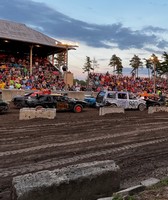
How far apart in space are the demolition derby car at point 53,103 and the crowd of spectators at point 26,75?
378 inches

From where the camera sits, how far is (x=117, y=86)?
43.5 metres

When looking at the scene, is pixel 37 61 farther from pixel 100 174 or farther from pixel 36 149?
pixel 100 174

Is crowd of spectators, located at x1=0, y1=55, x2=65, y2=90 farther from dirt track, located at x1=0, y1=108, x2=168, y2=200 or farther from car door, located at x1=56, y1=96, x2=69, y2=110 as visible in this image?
dirt track, located at x1=0, y1=108, x2=168, y2=200

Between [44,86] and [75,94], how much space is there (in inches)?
181

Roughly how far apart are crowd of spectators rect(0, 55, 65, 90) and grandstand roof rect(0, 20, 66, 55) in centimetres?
208

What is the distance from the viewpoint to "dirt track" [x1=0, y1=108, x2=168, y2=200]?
298 inches

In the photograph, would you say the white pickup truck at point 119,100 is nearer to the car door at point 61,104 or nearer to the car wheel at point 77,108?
the car wheel at point 77,108

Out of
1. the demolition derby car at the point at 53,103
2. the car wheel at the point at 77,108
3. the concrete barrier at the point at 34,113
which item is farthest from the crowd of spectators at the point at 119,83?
the concrete barrier at the point at 34,113

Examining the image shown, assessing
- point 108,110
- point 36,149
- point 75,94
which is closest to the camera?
point 36,149

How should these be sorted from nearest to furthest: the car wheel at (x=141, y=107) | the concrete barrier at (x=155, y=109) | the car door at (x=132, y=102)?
the concrete barrier at (x=155, y=109) → the car door at (x=132, y=102) → the car wheel at (x=141, y=107)

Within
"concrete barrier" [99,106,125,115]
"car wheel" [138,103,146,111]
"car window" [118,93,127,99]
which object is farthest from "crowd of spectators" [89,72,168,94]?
"concrete barrier" [99,106,125,115]

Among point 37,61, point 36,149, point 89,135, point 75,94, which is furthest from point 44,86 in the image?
point 36,149

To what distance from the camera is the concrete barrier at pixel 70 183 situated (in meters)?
4.83

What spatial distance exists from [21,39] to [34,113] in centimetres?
2290
